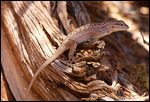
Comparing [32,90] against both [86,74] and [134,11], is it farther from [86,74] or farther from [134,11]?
[134,11]

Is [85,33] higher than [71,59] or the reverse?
higher

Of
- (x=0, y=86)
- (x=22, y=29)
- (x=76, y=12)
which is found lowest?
(x=0, y=86)

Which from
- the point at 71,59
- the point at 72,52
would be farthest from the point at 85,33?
the point at 71,59

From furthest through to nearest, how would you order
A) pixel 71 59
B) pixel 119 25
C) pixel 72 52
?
pixel 119 25 < pixel 72 52 < pixel 71 59

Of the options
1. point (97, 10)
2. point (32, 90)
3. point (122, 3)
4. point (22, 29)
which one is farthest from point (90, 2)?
point (32, 90)

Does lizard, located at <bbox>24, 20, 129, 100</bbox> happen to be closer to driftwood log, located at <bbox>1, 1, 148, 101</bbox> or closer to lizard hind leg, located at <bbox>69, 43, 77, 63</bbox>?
lizard hind leg, located at <bbox>69, 43, 77, 63</bbox>

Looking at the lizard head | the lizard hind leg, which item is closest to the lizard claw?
the lizard hind leg

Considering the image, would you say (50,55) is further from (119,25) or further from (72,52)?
(119,25)

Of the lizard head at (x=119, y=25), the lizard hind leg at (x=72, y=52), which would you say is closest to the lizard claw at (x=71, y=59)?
the lizard hind leg at (x=72, y=52)

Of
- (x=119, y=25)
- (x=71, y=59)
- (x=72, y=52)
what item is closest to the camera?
(x=71, y=59)
